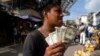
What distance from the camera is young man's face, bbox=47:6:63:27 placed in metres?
2.81

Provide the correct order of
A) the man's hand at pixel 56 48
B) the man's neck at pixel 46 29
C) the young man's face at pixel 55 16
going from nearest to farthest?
the man's hand at pixel 56 48
the young man's face at pixel 55 16
the man's neck at pixel 46 29

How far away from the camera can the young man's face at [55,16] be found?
2.81 metres

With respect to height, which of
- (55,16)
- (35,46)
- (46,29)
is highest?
(55,16)

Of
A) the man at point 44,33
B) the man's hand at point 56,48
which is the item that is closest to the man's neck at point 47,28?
the man at point 44,33

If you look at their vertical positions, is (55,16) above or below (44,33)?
above

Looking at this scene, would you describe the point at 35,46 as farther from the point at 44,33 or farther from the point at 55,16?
the point at 55,16

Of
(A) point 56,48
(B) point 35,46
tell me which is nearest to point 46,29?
(B) point 35,46

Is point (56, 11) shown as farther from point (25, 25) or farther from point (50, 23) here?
point (25, 25)

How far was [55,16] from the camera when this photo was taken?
285 centimetres

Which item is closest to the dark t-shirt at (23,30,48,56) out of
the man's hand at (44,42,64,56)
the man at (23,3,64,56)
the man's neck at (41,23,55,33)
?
the man at (23,3,64,56)

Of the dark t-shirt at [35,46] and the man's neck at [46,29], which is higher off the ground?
the man's neck at [46,29]

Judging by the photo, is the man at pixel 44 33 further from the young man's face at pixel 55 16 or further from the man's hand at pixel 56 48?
the man's hand at pixel 56 48

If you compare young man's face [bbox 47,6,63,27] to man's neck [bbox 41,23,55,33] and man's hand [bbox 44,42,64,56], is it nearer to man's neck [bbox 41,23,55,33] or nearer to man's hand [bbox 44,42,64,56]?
man's neck [bbox 41,23,55,33]

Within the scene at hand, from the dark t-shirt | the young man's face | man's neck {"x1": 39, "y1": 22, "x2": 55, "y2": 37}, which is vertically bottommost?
the dark t-shirt
